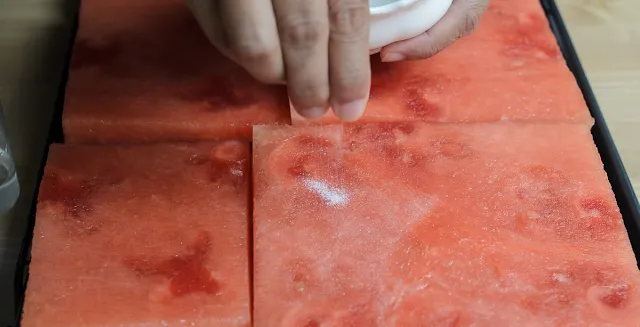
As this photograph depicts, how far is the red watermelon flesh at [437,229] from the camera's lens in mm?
990

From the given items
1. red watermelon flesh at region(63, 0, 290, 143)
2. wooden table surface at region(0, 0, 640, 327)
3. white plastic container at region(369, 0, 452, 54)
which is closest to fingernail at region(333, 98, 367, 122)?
white plastic container at region(369, 0, 452, 54)

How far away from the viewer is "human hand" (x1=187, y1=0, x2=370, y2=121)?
72 cm

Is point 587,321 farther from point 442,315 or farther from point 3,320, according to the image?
point 3,320

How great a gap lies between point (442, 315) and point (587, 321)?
21 cm

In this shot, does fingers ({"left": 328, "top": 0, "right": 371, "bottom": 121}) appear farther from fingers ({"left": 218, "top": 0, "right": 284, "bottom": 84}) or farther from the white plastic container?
the white plastic container

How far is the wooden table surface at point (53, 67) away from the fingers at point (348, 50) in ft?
2.28

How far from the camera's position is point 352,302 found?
988mm

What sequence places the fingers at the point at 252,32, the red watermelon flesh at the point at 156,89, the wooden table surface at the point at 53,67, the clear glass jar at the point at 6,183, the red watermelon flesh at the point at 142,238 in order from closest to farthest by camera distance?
1. the fingers at the point at 252,32
2. the clear glass jar at the point at 6,183
3. the red watermelon flesh at the point at 142,238
4. the red watermelon flesh at the point at 156,89
5. the wooden table surface at the point at 53,67

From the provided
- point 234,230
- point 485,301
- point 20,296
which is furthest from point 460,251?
point 20,296

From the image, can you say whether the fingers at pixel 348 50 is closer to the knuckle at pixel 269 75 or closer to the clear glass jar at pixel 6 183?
the knuckle at pixel 269 75

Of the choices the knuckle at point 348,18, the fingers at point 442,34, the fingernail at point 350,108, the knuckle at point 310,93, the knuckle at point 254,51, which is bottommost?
the fingers at point 442,34

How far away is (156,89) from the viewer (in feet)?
4.03

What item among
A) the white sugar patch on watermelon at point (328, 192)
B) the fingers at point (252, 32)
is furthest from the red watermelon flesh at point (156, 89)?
the fingers at point (252, 32)

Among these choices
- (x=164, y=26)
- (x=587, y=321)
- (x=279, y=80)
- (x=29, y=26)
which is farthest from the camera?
(x=29, y=26)
